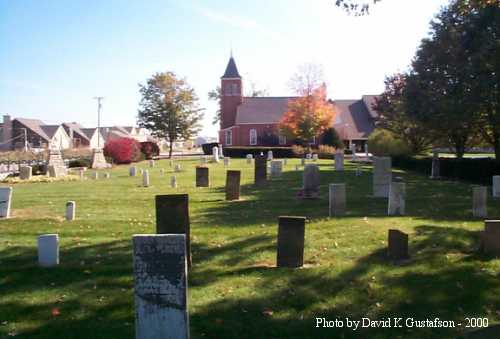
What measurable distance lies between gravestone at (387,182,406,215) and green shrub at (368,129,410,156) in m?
26.3

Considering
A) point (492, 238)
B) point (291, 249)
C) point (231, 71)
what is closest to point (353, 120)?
point (231, 71)

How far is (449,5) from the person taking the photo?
27781mm

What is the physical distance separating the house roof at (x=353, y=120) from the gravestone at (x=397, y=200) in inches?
2160

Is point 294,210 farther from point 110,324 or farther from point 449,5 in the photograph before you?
point 449,5

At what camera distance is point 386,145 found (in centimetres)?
4056

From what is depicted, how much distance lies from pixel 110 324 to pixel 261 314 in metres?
1.80

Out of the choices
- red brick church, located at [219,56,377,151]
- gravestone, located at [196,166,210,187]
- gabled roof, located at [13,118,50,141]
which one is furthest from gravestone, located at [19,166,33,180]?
gabled roof, located at [13,118,50,141]

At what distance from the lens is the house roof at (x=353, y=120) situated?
69812mm

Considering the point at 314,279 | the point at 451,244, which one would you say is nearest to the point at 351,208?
the point at 451,244

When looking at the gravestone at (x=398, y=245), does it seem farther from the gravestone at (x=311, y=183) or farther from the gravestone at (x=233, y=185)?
the gravestone at (x=233, y=185)

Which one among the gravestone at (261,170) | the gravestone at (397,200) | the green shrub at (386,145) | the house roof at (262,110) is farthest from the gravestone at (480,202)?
the house roof at (262,110)

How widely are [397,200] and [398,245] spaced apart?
4.70m

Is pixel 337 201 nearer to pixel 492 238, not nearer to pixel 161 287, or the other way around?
pixel 492 238

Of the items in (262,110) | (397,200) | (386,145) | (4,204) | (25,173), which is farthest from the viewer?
(262,110)
